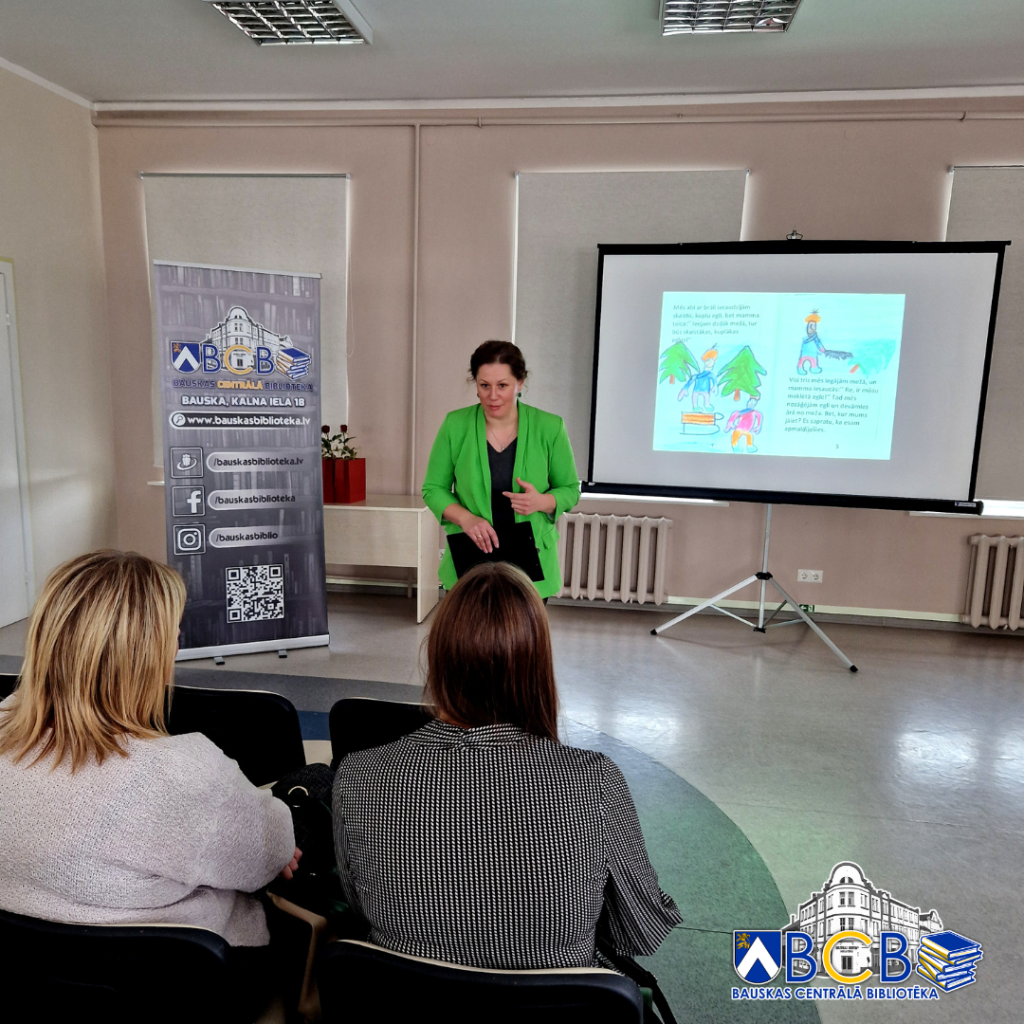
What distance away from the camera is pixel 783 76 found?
4.09m

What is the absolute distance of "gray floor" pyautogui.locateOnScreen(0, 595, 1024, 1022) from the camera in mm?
2146

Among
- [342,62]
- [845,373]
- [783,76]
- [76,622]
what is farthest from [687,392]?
[76,622]

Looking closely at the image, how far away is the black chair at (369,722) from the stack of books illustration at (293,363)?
2.50 m

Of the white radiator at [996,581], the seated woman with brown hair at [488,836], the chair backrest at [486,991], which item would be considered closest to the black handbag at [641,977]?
the seated woman with brown hair at [488,836]

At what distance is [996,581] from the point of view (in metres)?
4.42

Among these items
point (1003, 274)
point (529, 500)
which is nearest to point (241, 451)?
point (529, 500)

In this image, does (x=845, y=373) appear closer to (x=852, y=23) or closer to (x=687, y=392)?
(x=687, y=392)

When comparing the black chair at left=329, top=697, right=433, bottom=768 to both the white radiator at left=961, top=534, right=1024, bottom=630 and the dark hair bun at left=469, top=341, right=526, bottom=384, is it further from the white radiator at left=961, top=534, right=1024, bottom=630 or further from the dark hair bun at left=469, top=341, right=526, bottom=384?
the white radiator at left=961, top=534, right=1024, bottom=630

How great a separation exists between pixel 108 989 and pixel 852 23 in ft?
14.1

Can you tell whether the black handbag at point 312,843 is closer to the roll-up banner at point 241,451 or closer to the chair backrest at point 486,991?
the chair backrest at point 486,991

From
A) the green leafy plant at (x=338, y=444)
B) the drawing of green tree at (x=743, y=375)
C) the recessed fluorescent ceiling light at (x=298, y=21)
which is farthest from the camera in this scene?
the green leafy plant at (x=338, y=444)

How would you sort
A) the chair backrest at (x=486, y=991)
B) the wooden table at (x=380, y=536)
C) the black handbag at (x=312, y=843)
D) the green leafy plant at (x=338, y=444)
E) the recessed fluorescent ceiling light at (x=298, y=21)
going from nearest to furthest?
the chair backrest at (x=486, y=991) < the black handbag at (x=312, y=843) < the recessed fluorescent ceiling light at (x=298, y=21) < the wooden table at (x=380, y=536) < the green leafy plant at (x=338, y=444)

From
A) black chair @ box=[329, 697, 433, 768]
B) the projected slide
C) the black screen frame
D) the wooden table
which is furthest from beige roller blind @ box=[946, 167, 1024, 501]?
black chair @ box=[329, 697, 433, 768]

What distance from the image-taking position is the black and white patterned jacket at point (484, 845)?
945mm
